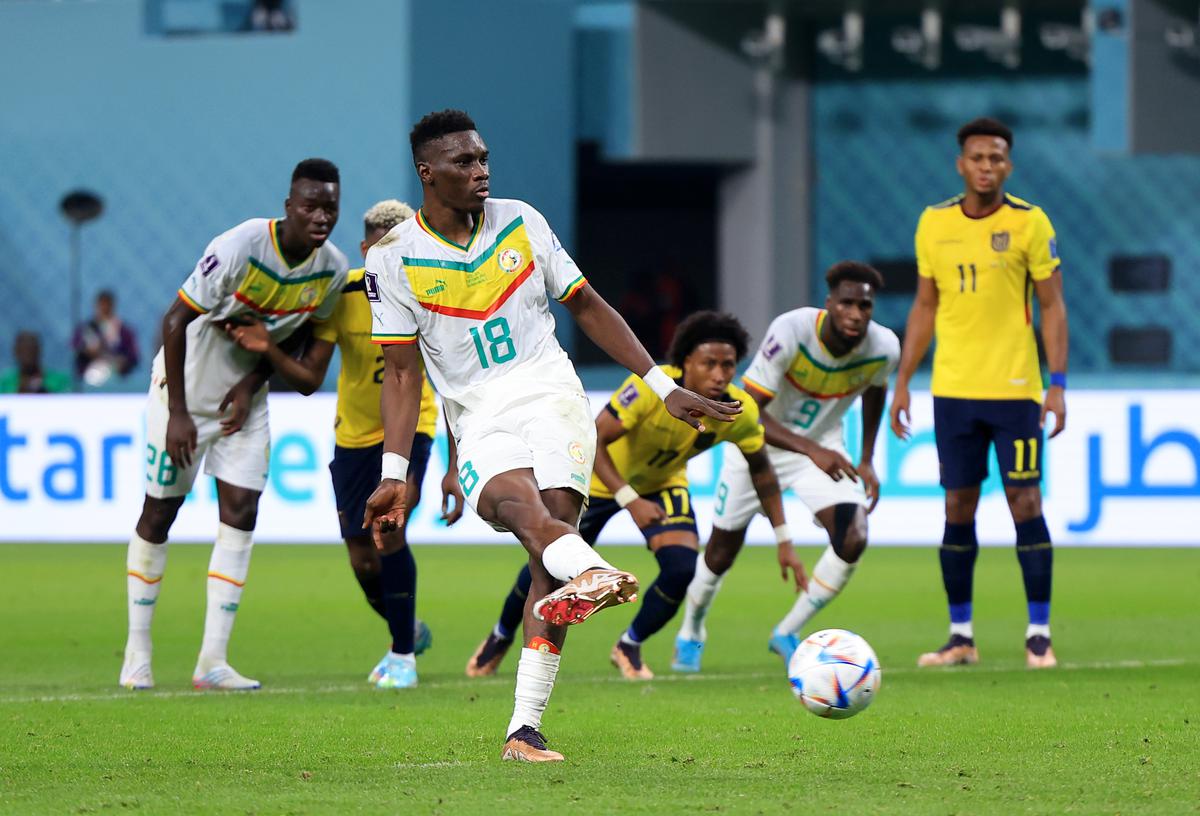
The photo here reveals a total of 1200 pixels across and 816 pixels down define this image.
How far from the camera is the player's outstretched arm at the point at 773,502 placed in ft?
29.7

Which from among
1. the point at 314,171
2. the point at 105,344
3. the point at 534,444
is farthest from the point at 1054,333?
the point at 105,344

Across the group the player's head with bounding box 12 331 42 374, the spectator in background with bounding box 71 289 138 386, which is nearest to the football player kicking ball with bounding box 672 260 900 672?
the player's head with bounding box 12 331 42 374

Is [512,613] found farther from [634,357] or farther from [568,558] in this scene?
[568,558]

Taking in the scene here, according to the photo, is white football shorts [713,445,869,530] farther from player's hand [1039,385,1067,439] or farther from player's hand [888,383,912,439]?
player's hand [1039,385,1067,439]

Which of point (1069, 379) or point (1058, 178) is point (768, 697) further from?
point (1058, 178)

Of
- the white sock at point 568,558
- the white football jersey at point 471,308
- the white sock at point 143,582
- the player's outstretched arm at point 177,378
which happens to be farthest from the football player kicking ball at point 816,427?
the white sock at point 568,558

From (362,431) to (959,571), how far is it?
9.42 ft

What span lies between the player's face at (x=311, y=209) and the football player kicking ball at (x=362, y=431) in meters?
0.31

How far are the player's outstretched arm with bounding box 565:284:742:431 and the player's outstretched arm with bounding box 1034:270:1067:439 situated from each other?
3.04m

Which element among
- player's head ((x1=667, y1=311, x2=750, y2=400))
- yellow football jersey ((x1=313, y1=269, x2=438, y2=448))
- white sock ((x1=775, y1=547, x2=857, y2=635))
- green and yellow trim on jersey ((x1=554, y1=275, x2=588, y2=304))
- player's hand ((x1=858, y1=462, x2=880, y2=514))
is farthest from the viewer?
player's hand ((x1=858, y1=462, x2=880, y2=514))

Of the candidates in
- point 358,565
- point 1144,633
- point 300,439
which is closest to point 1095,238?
point 300,439

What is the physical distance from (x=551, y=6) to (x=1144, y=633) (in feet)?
46.0

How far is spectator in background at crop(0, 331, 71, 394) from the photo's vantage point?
677 inches

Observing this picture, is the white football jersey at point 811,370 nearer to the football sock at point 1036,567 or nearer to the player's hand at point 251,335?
the football sock at point 1036,567
